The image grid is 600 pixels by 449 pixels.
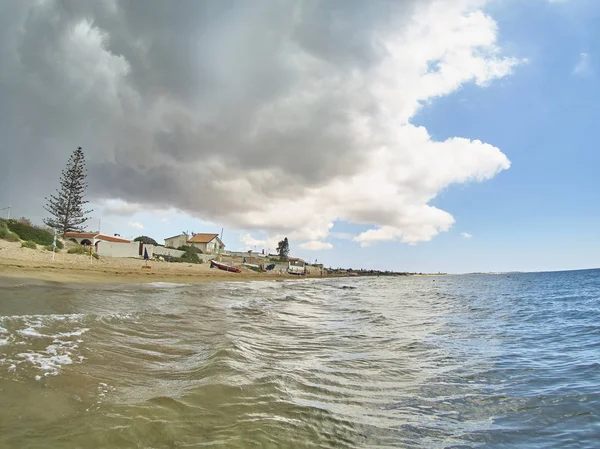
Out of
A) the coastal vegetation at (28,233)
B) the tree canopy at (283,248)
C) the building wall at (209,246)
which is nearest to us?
the coastal vegetation at (28,233)

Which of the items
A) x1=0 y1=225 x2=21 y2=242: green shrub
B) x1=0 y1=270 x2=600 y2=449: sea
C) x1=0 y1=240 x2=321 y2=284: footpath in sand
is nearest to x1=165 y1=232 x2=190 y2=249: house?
x1=0 y1=240 x2=321 y2=284: footpath in sand

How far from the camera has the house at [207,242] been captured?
8357 cm

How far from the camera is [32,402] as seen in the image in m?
3.90

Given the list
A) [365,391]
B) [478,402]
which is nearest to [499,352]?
[478,402]

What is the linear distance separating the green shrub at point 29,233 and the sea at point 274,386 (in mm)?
29898

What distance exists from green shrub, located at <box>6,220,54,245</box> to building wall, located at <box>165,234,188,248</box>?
48.4 meters

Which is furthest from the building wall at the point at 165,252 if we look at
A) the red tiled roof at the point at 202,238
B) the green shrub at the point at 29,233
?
the red tiled roof at the point at 202,238

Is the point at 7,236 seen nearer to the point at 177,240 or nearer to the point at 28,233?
the point at 28,233

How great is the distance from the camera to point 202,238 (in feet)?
283

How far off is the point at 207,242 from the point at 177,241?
26.3ft

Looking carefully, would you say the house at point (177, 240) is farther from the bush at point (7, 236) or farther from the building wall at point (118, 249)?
the bush at point (7, 236)

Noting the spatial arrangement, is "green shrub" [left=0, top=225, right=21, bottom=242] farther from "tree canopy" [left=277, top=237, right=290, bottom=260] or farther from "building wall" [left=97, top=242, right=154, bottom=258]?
"tree canopy" [left=277, top=237, right=290, bottom=260]

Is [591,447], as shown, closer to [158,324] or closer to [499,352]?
[499,352]

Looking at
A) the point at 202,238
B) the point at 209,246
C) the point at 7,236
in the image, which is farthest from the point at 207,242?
the point at 7,236
